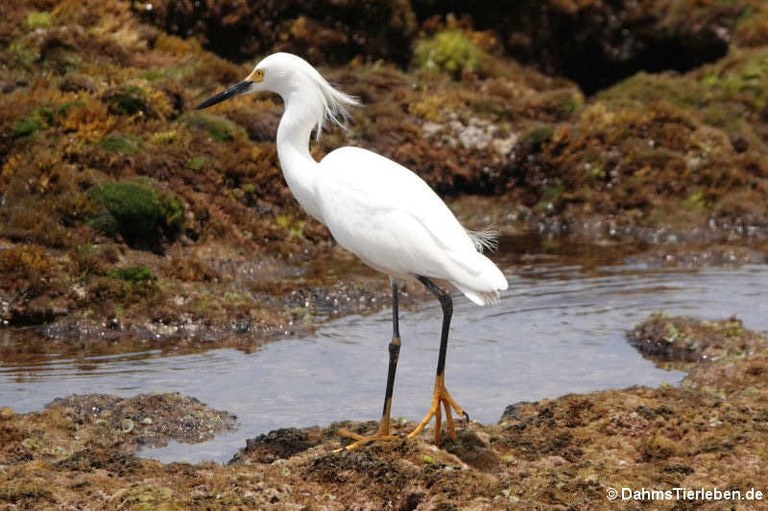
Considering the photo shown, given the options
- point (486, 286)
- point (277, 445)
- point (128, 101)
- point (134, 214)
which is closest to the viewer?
point (486, 286)

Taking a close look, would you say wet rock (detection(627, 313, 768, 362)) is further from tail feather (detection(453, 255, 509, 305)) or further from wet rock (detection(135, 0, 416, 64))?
wet rock (detection(135, 0, 416, 64))

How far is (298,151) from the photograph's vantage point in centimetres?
1048

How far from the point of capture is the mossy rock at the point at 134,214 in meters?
17.4

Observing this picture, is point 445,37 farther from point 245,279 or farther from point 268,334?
point 268,334

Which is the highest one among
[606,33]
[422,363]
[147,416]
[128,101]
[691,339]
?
[606,33]

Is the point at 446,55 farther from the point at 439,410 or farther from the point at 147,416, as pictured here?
the point at 439,410

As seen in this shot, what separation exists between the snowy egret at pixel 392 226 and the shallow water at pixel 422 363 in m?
2.25

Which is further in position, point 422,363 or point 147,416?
point 422,363

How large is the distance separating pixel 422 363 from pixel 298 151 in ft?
14.3

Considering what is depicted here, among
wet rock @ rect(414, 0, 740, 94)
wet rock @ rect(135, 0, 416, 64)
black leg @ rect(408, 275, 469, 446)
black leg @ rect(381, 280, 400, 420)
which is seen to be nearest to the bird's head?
black leg @ rect(381, 280, 400, 420)

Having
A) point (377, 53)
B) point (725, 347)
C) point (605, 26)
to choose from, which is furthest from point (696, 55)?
point (725, 347)

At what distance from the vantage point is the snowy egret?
9.33 m

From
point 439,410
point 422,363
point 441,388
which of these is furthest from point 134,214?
point 439,410

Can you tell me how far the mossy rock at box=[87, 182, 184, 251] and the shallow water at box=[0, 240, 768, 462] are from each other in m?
3.67
